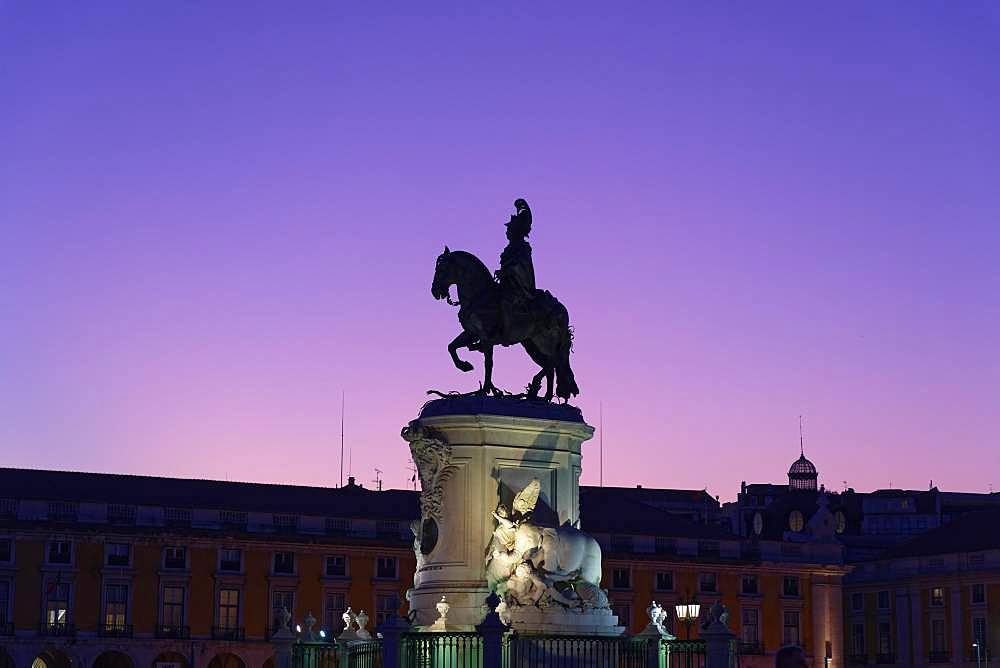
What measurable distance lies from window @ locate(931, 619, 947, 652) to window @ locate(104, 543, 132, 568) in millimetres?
36217

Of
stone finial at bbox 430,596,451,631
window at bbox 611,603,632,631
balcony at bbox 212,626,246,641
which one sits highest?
window at bbox 611,603,632,631

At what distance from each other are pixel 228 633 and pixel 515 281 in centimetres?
4370

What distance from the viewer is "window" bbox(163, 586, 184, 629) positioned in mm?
65438

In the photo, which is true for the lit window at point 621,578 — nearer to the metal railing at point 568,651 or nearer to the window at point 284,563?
the window at point 284,563

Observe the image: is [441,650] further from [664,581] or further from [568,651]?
[664,581]

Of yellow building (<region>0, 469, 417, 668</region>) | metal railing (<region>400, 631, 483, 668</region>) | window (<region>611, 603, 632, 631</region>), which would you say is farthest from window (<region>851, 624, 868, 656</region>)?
metal railing (<region>400, 631, 483, 668</region>)

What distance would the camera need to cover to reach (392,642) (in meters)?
22.9

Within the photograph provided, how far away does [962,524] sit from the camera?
77625mm

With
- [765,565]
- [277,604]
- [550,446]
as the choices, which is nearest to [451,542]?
[550,446]

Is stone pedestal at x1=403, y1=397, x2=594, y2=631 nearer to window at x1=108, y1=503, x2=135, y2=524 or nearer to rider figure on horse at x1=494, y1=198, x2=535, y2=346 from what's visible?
rider figure on horse at x1=494, y1=198, x2=535, y2=346

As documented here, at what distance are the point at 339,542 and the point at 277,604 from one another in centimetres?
352

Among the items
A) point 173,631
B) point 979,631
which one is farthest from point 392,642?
point 979,631

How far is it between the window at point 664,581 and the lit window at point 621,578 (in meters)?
1.53

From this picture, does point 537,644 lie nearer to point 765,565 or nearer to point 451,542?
point 451,542
